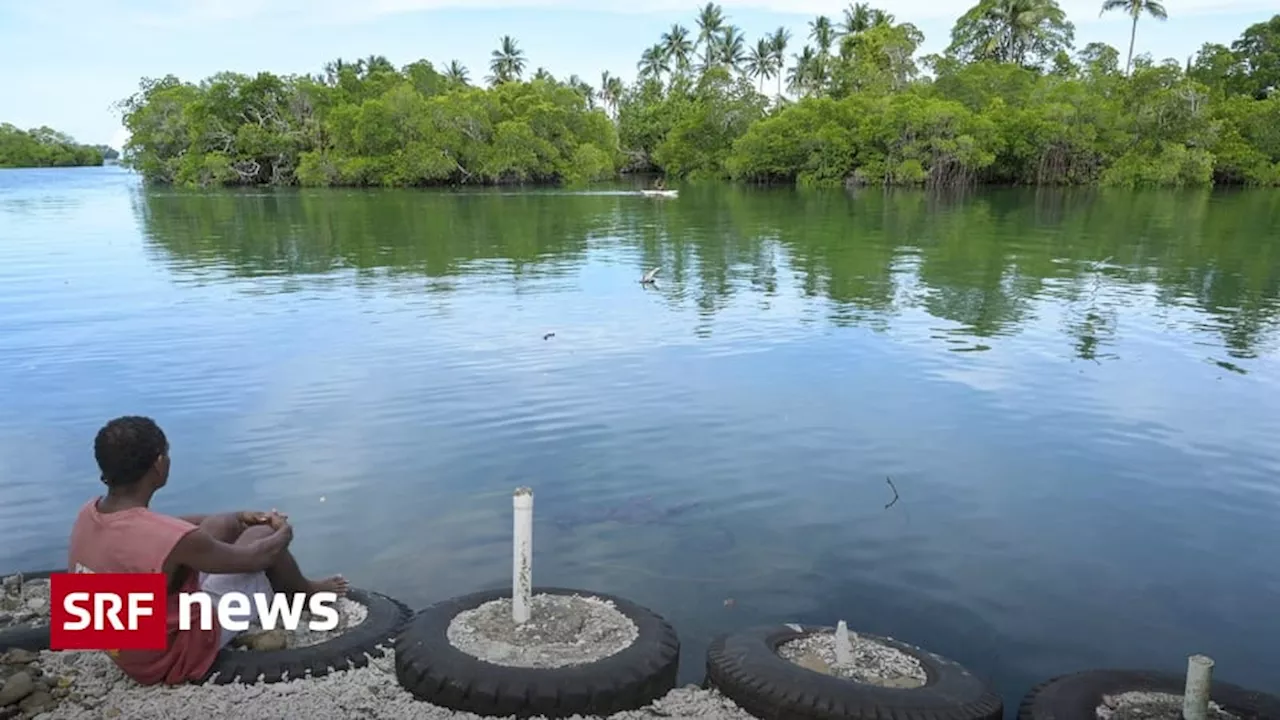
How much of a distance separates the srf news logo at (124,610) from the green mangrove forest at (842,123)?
63459mm

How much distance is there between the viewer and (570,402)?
11.5 metres

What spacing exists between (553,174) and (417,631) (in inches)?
2848

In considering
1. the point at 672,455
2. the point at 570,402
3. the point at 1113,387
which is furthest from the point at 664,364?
the point at 1113,387

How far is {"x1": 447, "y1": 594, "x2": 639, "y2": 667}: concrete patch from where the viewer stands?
16.1 feet

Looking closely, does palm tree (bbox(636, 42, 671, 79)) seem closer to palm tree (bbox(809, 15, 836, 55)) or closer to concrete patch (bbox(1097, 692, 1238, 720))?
palm tree (bbox(809, 15, 836, 55))

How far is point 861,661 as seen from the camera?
17.2ft

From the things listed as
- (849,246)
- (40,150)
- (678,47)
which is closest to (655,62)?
(678,47)

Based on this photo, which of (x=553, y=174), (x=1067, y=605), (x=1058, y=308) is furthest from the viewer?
(x=553, y=174)

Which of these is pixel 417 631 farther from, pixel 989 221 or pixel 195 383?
pixel 989 221

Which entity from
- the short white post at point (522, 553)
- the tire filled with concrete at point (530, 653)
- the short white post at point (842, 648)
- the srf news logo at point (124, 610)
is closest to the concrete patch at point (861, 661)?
the short white post at point (842, 648)

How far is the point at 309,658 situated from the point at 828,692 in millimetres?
2769

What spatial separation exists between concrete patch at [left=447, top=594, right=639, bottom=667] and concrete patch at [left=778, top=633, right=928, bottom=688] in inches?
39.1

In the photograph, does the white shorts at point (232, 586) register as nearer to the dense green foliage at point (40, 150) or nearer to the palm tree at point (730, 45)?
the palm tree at point (730, 45)

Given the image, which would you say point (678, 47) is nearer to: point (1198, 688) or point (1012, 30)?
point (1012, 30)
